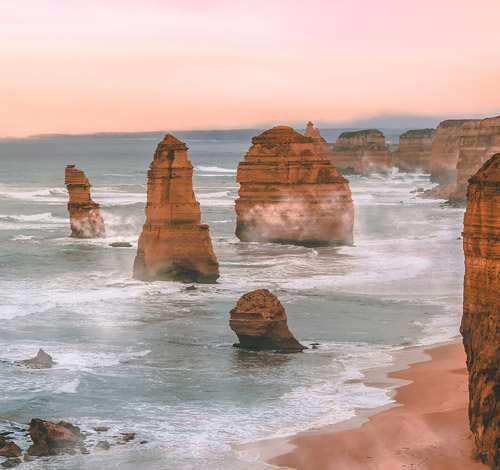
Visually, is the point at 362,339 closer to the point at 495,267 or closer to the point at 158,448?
the point at 158,448

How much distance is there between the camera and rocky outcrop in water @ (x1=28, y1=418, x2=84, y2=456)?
18.2m

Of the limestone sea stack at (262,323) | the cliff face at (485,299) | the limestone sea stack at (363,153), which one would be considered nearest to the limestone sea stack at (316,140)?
the limestone sea stack at (363,153)

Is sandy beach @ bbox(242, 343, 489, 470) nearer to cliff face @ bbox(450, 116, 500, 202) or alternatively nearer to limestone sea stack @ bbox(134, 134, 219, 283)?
limestone sea stack @ bbox(134, 134, 219, 283)

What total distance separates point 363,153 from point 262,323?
13005cm

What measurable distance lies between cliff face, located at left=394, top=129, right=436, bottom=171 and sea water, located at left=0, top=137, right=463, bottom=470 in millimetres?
97138

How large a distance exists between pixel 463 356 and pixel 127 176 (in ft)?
422

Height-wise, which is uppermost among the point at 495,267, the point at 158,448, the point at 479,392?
the point at 495,267

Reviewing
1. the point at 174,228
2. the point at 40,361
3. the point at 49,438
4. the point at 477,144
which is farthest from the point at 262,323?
the point at 477,144

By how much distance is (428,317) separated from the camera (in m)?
32.6

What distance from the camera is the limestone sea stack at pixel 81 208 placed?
2184 inches

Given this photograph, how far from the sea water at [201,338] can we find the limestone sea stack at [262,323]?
1.58 ft

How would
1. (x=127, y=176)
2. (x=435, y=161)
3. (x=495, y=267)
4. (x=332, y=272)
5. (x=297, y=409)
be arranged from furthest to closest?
(x=127, y=176) < (x=435, y=161) < (x=332, y=272) < (x=297, y=409) < (x=495, y=267)

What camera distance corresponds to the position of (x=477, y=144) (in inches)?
3398

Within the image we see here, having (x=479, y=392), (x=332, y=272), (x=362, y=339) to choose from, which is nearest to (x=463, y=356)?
(x=362, y=339)
